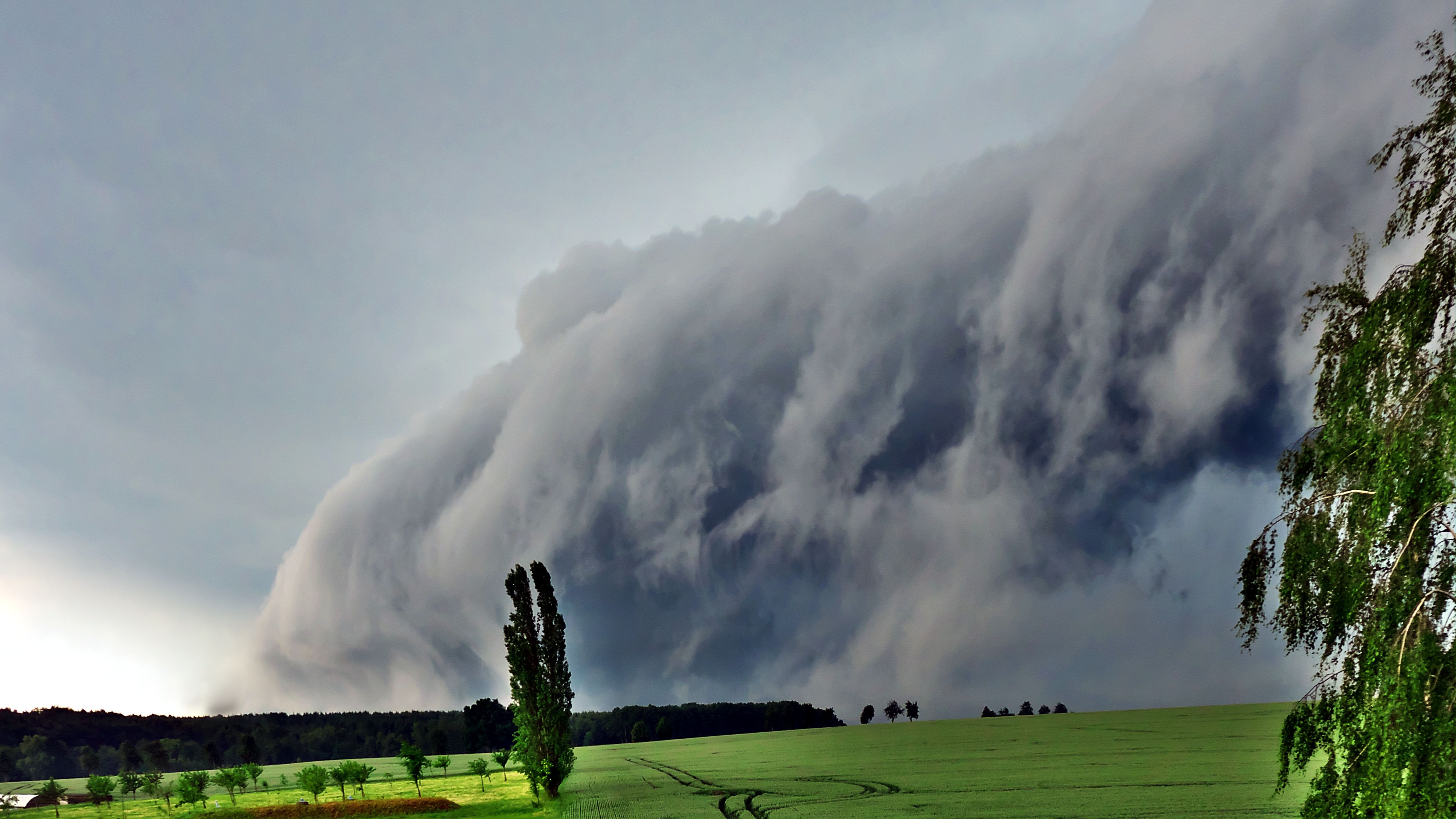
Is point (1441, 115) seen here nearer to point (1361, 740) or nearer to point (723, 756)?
point (1361, 740)

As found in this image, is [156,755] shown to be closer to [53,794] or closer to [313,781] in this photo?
[53,794]

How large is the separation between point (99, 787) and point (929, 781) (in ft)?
363

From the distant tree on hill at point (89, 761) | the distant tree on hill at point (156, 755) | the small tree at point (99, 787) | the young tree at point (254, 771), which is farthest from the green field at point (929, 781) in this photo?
the distant tree on hill at point (89, 761)

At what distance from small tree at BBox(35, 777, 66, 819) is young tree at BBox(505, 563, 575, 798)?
7628 centimetres

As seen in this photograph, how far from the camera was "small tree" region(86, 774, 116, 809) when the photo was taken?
336 ft

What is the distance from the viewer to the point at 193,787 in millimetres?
88625

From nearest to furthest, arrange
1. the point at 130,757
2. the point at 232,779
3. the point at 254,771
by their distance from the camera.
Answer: the point at 232,779 < the point at 254,771 < the point at 130,757

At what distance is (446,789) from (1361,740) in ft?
337

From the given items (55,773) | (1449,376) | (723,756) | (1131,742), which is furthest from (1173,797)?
(55,773)

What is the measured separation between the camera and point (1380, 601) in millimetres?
13484

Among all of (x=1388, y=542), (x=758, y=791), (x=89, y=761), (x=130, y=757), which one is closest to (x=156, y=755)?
(x=130, y=757)

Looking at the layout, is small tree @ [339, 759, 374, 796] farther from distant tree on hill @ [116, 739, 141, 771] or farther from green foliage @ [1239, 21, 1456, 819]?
distant tree on hill @ [116, 739, 141, 771]

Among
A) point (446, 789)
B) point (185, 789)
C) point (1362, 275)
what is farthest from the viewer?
point (446, 789)

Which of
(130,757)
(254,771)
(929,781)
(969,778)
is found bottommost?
(130,757)
